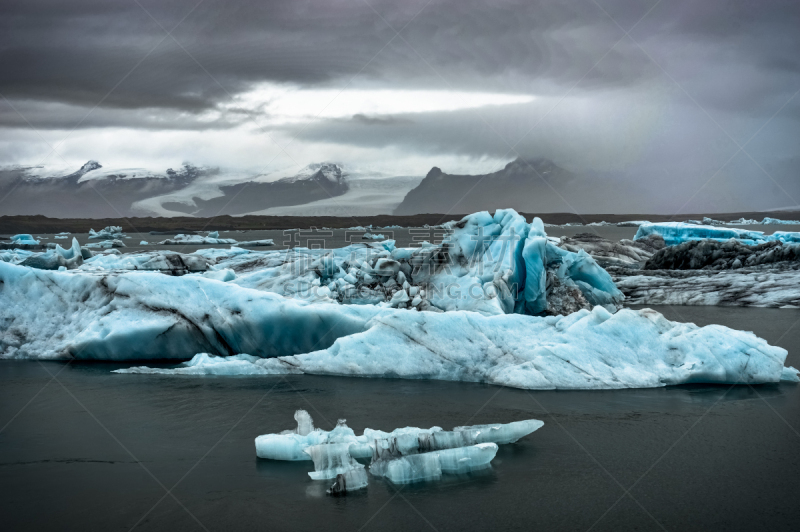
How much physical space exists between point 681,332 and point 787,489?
315cm

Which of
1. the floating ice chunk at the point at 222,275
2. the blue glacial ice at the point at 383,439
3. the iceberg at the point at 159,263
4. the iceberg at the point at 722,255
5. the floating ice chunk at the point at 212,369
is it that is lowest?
the floating ice chunk at the point at 212,369

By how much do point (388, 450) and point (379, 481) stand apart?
0.89ft

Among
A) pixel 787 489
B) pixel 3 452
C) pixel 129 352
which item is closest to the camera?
pixel 787 489

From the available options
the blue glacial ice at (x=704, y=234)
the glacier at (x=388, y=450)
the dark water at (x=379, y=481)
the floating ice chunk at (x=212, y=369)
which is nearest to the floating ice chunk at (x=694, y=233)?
the blue glacial ice at (x=704, y=234)

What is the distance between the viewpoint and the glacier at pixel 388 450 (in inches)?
191

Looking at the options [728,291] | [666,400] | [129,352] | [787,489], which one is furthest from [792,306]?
Result: [129,352]

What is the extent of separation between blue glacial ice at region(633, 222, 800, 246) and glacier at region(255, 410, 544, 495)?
22617 millimetres

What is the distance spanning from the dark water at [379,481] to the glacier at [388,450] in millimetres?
114

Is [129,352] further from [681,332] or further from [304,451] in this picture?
[681,332]

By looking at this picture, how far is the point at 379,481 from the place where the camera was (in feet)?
15.8

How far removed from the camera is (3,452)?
18.2 feet

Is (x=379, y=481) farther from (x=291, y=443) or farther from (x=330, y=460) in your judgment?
(x=291, y=443)

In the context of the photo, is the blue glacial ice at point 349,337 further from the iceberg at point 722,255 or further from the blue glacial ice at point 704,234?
the blue glacial ice at point 704,234

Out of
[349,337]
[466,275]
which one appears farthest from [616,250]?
[349,337]
